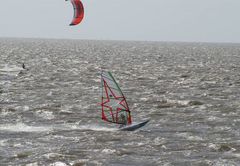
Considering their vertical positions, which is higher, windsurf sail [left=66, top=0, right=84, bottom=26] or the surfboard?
windsurf sail [left=66, top=0, right=84, bottom=26]

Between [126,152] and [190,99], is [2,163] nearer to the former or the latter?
[126,152]

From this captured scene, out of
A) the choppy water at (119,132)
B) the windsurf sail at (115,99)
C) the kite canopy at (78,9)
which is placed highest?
the kite canopy at (78,9)

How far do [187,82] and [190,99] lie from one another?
12.4 m

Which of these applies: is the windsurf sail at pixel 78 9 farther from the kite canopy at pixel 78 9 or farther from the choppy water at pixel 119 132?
the choppy water at pixel 119 132

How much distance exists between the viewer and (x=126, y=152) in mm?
20359

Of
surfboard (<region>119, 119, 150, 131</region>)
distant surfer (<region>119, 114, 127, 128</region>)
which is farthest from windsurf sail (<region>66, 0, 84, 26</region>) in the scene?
surfboard (<region>119, 119, 150, 131</region>)

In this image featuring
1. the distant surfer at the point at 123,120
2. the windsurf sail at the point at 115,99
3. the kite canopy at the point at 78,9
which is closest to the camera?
the distant surfer at the point at 123,120

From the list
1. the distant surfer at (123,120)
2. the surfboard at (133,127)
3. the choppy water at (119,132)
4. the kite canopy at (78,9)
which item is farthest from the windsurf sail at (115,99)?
the kite canopy at (78,9)

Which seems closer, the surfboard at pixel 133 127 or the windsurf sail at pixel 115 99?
the surfboard at pixel 133 127

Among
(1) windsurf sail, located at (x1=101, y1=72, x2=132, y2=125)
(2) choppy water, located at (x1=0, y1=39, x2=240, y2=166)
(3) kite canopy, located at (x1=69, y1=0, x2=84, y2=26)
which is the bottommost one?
(2) choppy water, located at (x1=0, y1=39, x2=240, y2=166)

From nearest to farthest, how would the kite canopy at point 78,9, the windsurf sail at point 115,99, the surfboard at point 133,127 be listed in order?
the surfboard at point 133,127 < the windsurf sail at point 115,99 < the kite canopy at point 78,9

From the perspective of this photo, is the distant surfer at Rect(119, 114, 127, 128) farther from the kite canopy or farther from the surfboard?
the kite canopy

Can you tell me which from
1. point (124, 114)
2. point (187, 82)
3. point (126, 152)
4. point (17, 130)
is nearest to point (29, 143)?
point (17, 130)

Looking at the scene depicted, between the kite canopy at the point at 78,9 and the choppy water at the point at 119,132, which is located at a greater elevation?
the kite canopy at the point at 78,9
